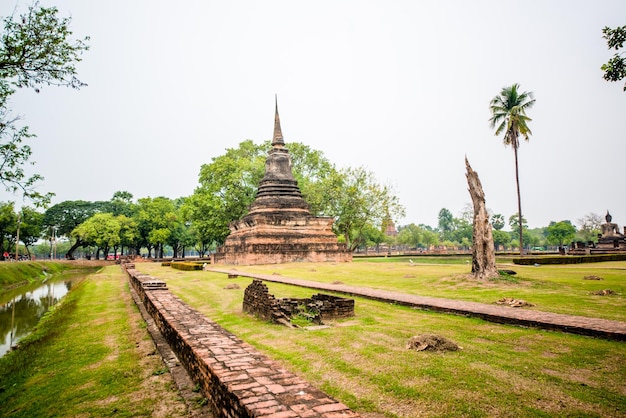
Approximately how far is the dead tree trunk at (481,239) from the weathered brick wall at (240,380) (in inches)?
399

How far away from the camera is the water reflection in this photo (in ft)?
41.6

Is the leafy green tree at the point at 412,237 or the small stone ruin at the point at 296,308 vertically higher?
the leafy green tree at the point at 412,237

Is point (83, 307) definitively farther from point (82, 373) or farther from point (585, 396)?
point (585, 396)

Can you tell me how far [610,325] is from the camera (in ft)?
23.0

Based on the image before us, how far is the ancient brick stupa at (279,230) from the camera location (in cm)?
3088

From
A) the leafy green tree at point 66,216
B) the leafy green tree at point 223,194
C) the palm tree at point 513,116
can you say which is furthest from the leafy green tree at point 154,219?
the palm tree at point 513,116

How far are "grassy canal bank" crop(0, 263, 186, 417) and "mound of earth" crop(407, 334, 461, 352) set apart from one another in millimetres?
3415

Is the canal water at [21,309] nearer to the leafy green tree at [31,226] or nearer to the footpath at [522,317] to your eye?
the footpath at [522,317]

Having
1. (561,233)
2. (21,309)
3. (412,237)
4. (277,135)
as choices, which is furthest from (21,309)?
(412,237)

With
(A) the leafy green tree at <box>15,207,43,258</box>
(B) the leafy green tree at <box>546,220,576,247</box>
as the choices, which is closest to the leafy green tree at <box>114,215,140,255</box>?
(A) the leafy green tree at <box>15,207,43,258</box>

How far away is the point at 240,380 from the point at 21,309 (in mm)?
19144

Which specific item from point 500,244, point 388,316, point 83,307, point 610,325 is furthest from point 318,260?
point 500,244

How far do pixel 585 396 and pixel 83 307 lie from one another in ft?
46.7

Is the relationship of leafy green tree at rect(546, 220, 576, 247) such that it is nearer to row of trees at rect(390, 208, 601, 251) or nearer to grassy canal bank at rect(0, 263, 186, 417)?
row of trees at rect(390, 208, 601, 251)
